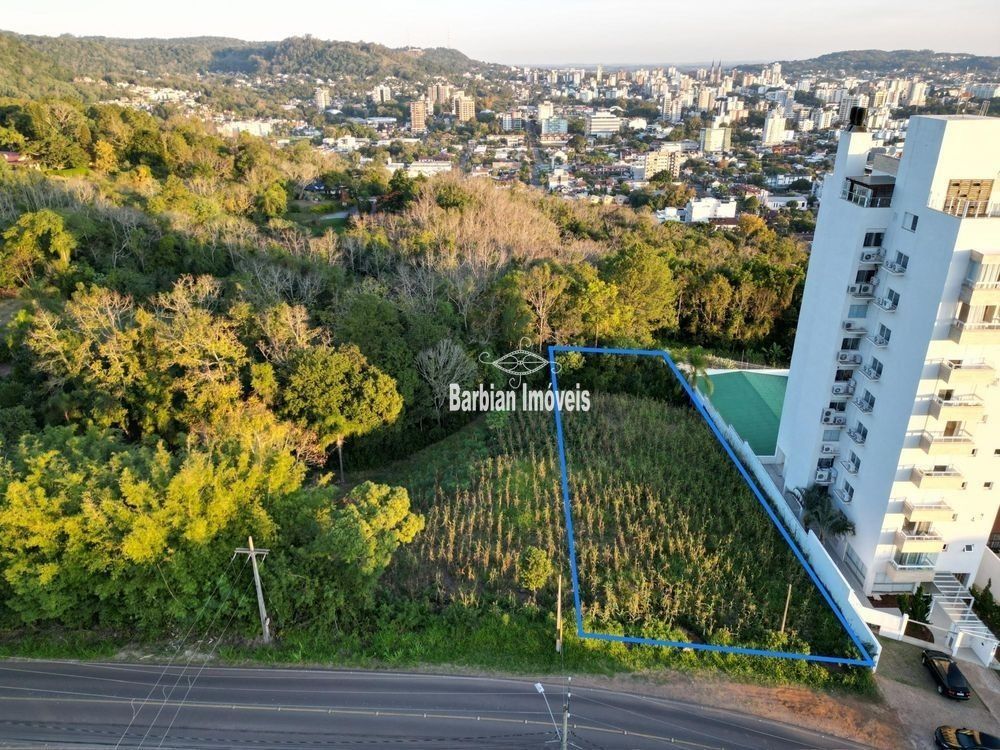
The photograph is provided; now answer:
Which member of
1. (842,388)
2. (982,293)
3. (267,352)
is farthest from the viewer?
(267,352)

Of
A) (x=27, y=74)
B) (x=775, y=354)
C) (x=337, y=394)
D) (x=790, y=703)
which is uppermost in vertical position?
(x=27, y=74)

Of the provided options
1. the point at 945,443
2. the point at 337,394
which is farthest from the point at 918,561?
the point at 337,394

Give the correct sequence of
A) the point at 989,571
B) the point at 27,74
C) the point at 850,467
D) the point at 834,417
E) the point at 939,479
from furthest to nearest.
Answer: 1. the point at 27,74
2. the point at 834,417
3. the point at 850,467
4. the point at 989,571
5. the point at 939,479

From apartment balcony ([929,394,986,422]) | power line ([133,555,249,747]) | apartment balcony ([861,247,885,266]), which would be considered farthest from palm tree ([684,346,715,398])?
power line ([133,555,249,747])

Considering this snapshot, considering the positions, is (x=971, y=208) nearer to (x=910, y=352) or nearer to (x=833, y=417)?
(x=910, y=352)

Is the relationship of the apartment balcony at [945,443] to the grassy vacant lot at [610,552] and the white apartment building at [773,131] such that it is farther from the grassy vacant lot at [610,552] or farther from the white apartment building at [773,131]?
the white apartment building at [773,131]

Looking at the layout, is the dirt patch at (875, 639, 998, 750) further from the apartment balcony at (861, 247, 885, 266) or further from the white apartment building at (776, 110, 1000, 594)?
the apartment balcony at (861, 247, 885, 266)

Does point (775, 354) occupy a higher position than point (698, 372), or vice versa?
point (698, 372)
